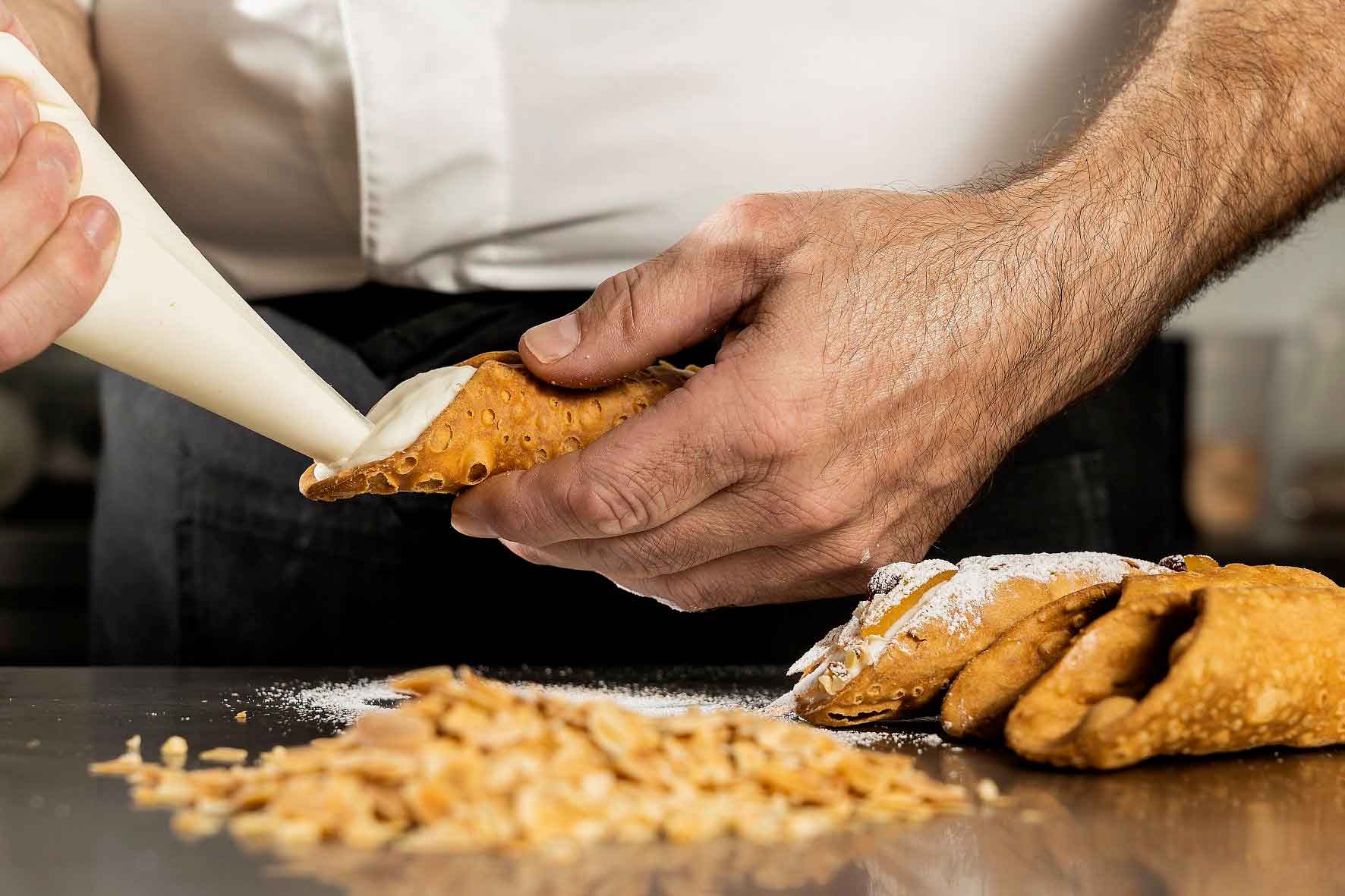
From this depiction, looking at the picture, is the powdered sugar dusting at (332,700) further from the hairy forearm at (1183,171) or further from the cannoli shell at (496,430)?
the hairy forearm at (1183,171)

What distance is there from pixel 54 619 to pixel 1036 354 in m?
1.73

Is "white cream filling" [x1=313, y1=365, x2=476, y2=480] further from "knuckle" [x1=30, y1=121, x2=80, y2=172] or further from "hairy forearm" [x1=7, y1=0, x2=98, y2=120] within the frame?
"hairy forearm" [x1=7, y1=0, x2=98, y2=120]

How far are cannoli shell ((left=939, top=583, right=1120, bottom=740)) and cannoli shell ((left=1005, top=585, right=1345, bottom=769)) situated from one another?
0.10ft

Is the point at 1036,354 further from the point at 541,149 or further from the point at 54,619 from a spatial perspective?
the point at 54,619

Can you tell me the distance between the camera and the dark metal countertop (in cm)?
45

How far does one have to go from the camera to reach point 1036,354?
0.89m

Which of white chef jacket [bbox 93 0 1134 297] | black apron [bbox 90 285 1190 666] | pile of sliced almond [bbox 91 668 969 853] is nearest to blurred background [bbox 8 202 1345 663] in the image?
black apron [bbox 90 285 1190 666]

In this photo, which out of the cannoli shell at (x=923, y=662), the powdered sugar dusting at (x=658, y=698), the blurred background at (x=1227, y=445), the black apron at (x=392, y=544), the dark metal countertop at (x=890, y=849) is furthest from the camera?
the blurred background at (x=1227, y=445)

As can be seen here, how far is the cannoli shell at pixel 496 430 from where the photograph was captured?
31.0 inches

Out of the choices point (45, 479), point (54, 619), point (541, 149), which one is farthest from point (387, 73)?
point (45, 479)

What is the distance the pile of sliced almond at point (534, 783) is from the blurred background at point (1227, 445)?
63.5 inches

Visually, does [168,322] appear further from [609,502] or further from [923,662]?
[923,662]

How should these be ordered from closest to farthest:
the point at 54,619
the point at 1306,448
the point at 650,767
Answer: the point at 650,767 < the point at 54,619 < the point at 1306,448

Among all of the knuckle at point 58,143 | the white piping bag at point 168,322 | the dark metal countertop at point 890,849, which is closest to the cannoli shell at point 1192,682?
the dark metal countertop at point 890,849
